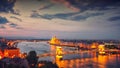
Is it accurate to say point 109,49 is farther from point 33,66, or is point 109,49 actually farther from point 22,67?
point 22,67

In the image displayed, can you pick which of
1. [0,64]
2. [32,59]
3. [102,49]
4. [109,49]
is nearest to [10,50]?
[32,59]

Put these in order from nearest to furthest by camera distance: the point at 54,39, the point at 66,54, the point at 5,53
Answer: the point at 5,53
the point at 66,54
the point at 54,39

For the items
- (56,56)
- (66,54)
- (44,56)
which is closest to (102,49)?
(66,54)

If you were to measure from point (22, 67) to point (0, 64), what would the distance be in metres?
0.55

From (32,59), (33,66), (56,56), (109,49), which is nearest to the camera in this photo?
(33,66)

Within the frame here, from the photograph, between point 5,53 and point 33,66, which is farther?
point 5,53

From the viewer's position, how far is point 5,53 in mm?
9852

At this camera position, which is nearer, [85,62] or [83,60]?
[85,62]

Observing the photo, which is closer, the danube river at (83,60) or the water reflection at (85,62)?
the water reflection at (85,62)

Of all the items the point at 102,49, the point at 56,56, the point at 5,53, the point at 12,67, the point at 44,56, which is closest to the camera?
the point at 12,67

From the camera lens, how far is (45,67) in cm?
552

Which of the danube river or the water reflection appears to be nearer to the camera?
the water reflection

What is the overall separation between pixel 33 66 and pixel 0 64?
1.38 m

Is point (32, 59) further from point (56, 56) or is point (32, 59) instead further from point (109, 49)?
point (109, 49)
